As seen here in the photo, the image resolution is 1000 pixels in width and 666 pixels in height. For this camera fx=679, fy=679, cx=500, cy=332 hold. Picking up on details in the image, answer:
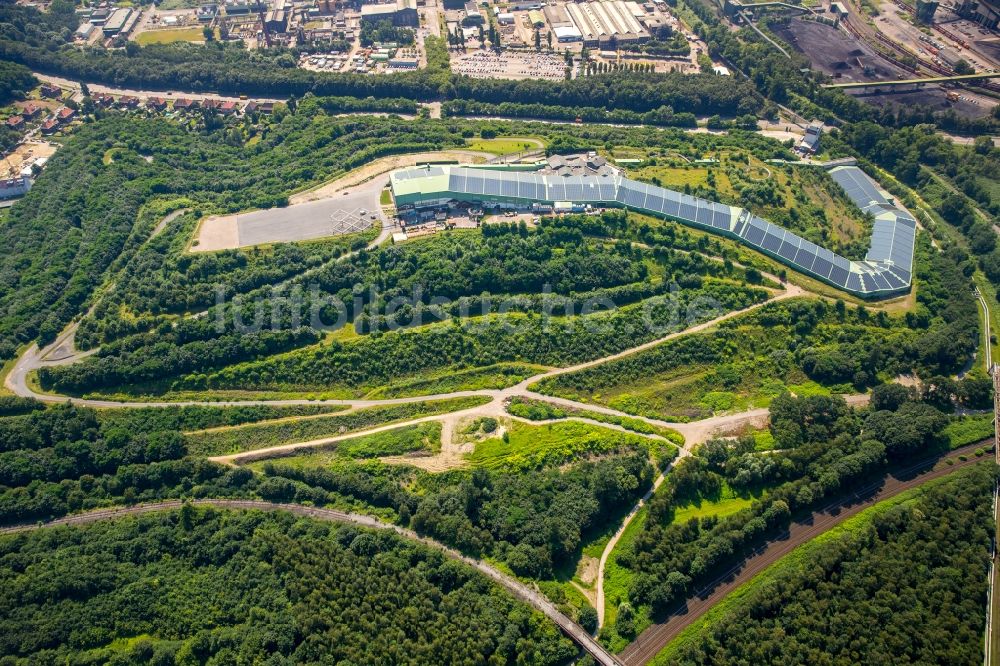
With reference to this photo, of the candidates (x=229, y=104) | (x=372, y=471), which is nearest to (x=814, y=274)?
(x=372, y=471)

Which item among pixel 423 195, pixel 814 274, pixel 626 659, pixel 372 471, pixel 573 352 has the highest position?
pixel 423 195

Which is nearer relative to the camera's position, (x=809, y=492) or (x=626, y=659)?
(x=626, y=659)

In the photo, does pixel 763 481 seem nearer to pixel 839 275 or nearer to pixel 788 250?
pixel 839 275

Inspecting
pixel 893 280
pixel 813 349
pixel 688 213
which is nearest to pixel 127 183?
pixel 688 213

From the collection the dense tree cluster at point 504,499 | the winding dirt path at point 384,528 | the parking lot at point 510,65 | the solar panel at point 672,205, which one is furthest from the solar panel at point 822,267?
the parking lot at point 510,65

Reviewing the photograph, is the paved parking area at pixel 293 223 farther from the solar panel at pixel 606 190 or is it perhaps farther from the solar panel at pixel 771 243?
the solar panel at pixel 771 243

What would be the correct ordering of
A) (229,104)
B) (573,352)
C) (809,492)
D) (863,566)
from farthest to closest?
(229,104)
(573,352)
(809,492)
(863,566)

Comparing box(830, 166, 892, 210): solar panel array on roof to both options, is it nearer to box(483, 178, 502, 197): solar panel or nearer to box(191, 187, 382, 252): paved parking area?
box(483, 178, 502, 197): solar panel

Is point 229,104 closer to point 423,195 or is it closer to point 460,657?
point 423,195
